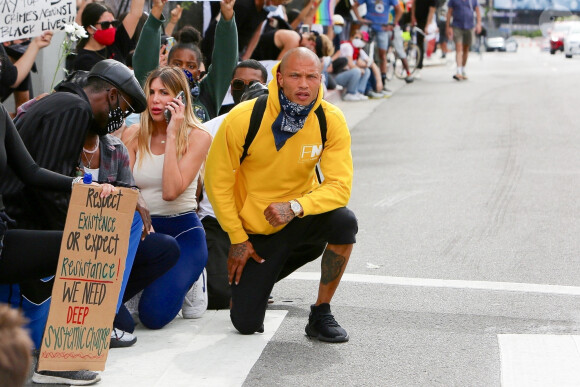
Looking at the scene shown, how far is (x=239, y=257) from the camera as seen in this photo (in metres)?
5.83

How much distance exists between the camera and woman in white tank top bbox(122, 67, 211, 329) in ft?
19.9

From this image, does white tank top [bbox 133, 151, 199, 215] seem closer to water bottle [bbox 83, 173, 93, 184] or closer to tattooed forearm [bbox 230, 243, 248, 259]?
tattooed forearm [bbox 230, 243, 248, 259]

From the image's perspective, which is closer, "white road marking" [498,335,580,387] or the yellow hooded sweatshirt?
"white road marking" [498,335,580,387]

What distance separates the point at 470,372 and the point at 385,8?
16.1 metres

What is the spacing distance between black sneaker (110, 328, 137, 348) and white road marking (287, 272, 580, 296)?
1.90 m

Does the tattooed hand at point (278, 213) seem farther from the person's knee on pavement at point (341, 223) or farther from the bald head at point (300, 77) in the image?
the bald head at point (300, 77)

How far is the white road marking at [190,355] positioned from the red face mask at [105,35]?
3074 millimetres

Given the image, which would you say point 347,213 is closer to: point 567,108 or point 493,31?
point 567,108

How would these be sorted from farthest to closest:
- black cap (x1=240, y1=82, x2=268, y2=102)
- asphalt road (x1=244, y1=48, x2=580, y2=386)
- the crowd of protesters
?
black cap (x1=240, y1=82, x2=268, y2=102)
asphalt road (x1=244, y1=48, x2=580, y2=386)
the crowd of protesters

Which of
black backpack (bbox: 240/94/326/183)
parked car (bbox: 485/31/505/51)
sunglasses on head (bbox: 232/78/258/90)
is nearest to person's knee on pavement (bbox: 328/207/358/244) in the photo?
black backpack (bbox: 240/94/326/183)

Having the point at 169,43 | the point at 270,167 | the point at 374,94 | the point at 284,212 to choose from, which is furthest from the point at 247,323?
the point at 374,94

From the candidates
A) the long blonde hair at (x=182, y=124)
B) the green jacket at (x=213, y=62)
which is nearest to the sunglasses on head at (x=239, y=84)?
the green jacket at (x=213, y=62)

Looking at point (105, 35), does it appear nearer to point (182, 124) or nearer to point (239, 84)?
point (239, 84)

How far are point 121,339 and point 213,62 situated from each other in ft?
9.85
